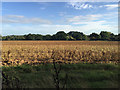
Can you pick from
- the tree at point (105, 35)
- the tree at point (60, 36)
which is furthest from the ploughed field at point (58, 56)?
the tree at point (105, 35)

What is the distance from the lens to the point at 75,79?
193 inches

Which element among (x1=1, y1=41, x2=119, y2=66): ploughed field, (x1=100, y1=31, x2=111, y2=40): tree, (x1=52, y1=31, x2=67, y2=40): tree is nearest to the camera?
(x1=1, y1=41, x2=119, y2=66): ploughed field

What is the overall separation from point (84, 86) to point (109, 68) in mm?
3443

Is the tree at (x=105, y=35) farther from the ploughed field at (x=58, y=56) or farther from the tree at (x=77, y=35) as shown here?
the ploughed field at (x=58, y=56)

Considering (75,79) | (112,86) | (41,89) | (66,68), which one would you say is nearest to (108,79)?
(112,86)

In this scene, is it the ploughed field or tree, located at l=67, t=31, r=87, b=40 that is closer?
the ploughed field

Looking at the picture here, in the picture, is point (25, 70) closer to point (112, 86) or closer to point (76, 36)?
point (112, 86)

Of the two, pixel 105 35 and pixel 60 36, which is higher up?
pixel 105 35

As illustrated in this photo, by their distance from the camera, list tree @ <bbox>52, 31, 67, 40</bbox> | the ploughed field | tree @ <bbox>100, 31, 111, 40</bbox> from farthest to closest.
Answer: tree @ <bbox>100, 31, 111, 40</bbox> < tree @ <bbox>52, 31, 67, 40</bbox> < the ploughed field

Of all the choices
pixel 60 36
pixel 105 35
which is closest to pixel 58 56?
pixel 60 36

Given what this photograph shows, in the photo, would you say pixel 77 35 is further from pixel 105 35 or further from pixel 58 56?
pixel 58 56

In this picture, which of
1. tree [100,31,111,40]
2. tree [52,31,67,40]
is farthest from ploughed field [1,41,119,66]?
tree [100,31,111,40]

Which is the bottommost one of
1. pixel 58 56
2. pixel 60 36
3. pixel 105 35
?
pixel 58 56

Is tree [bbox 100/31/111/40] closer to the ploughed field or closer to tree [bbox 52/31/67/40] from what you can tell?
tree [bbox 52/31/67/40]
